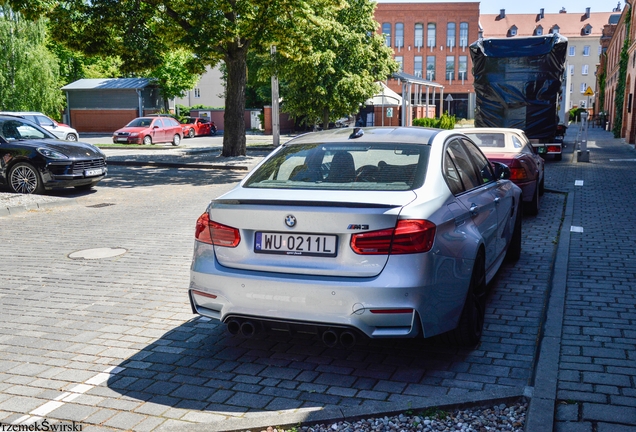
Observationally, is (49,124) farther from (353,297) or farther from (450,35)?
(450,35)

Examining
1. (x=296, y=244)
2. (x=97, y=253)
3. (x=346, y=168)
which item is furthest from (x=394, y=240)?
(x=97, y=253)

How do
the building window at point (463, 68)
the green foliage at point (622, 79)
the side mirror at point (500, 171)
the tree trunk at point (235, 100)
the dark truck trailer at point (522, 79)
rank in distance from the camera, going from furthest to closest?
the building window at point (463, 68) → the green foliage at point (622, 79) → the tree trunk at point (235, 100) → the dark truck trailer at point (522, 79) → the side mirror at point (500, 171)

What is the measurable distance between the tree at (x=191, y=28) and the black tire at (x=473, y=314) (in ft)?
55.0

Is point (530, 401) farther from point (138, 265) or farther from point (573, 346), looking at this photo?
point (138, 265)

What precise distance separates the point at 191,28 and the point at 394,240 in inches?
727

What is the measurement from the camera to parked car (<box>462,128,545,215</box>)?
10453mm

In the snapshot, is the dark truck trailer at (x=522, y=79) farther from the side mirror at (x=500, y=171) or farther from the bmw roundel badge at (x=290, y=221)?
the bmw roundel badge at (x=290, y=221)

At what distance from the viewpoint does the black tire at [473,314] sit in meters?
4.64

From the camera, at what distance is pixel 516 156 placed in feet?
34.6

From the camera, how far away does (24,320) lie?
570 cm

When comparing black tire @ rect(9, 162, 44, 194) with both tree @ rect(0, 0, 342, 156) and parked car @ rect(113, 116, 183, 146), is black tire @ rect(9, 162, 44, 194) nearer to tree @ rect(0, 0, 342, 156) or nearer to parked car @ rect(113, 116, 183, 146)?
tree @ rect(0, 0, 342, 156)

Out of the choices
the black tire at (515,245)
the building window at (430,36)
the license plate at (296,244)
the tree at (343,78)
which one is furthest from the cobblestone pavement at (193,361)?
the building window at (430,36)

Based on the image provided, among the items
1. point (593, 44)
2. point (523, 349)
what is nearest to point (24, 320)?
point (523, 349)

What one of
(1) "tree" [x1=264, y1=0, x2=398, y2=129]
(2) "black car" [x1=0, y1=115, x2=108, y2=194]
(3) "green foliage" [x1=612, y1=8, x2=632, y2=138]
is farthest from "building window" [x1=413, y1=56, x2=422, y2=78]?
(2) "black car" [x1=0, y1=115, x2=108, y2=194]
